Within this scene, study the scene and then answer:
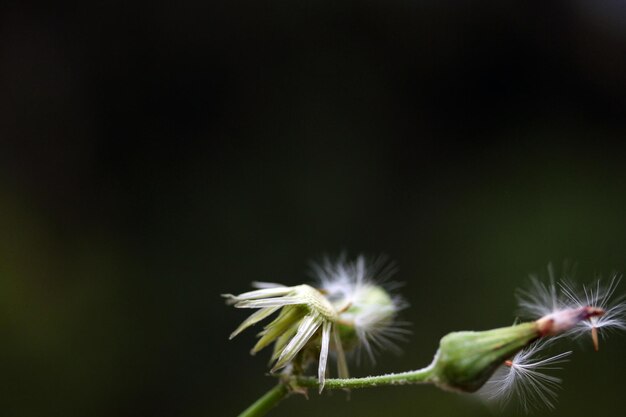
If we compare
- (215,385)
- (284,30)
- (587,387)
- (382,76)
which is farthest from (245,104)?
(587,387)

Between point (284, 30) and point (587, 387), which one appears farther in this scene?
point (284, 30)

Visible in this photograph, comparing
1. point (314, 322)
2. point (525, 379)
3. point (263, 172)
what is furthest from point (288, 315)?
point (263, 172)

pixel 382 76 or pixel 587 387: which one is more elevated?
pixel 382 76

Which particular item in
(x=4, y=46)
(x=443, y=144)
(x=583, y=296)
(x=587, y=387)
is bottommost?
(x=583, y=296)

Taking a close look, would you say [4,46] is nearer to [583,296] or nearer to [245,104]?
[245,104]

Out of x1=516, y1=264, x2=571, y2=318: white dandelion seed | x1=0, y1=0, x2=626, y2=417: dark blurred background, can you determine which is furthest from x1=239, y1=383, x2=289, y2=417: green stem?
x1=0, y1=0, x2=626, y2=417: dark blurred background

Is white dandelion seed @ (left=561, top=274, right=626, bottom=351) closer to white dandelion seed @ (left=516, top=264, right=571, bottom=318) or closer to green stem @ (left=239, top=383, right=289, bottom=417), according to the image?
white dandelion seed @ (left=516, top=264, right=571, bottom=318)

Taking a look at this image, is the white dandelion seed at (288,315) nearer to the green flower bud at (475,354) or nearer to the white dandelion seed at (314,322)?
the white dandelion seed at (314,322)
